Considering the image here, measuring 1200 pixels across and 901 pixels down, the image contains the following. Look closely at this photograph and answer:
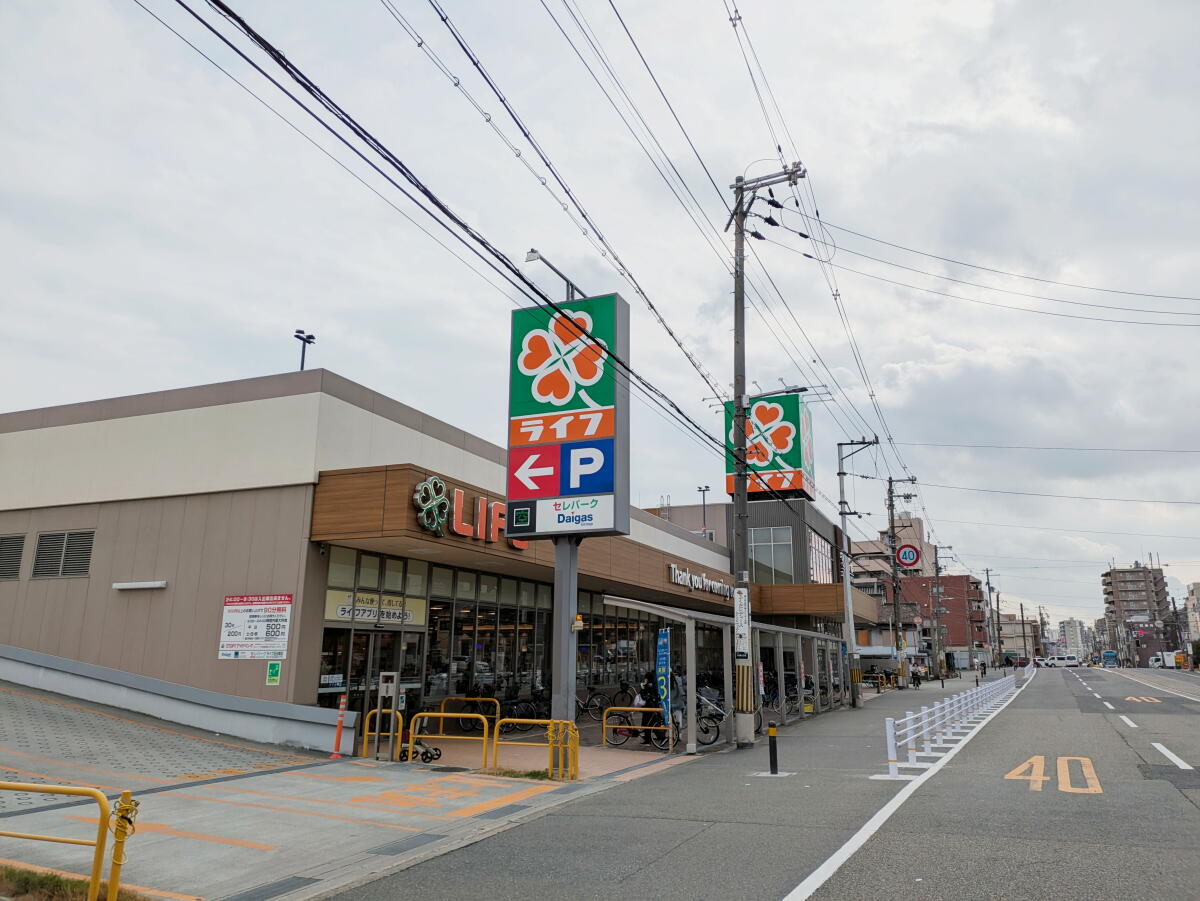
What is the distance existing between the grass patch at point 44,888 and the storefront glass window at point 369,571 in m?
11.4

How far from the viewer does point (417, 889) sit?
7352 mm

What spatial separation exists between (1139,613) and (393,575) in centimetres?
21892

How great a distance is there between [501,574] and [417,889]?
16855 millimetres

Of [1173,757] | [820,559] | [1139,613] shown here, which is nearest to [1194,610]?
[1139,613]

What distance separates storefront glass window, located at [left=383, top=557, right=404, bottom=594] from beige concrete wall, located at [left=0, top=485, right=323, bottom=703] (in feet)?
7.88

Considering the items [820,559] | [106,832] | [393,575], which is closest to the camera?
[106,832]

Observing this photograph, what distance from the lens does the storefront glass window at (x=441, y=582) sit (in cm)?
2109

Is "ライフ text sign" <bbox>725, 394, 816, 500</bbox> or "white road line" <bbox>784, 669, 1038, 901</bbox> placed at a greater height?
"ライフ text sign" <bbox>725, 394, 816, 500</bbox>

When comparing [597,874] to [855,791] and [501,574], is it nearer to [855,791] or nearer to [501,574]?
[855,791]

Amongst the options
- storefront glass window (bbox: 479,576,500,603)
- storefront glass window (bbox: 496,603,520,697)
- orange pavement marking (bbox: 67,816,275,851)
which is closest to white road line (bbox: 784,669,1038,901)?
orange pavement marking (bbox: 67,816,275,851)

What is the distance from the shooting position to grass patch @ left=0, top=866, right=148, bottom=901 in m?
6.45

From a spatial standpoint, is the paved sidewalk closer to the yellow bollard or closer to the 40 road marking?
the yellow bollard

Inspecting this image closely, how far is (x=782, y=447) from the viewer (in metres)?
48.2

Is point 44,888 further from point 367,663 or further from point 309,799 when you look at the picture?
point 367,663
